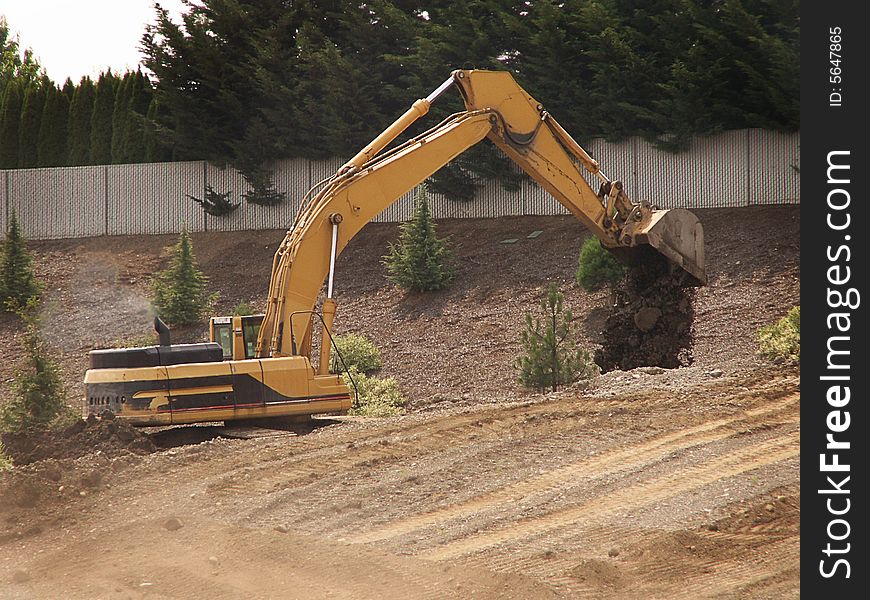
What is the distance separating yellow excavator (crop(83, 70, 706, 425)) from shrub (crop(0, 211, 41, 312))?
14005 millimetres

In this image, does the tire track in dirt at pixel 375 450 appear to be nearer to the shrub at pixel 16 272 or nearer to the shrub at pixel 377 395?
the shrub at pixel 377 395

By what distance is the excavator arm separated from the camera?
41.9 ft

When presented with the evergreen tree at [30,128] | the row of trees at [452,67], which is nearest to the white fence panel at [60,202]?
the evergreen tree at [30,128]

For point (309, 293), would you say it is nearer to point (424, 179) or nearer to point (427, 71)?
point (424, 179)

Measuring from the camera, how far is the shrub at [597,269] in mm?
20625

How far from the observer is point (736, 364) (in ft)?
50.7

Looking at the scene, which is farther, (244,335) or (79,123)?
(79,123)

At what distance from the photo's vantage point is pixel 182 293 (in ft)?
80.2

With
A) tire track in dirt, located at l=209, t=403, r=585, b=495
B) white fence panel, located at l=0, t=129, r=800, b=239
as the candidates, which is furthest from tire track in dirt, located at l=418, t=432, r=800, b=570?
white fence panel, located at l=0, t=129, r=800, b=239

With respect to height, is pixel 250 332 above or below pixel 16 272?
below

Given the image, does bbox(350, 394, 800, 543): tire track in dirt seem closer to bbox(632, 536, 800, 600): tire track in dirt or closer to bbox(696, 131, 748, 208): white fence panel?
bbox(632, 536, 800, 600): tire track in dirt

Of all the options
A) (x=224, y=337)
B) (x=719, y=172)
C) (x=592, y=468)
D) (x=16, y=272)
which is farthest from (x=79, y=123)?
(x=592, y=468)

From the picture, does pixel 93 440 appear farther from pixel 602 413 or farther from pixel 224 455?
pixel 602 413

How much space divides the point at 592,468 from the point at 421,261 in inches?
546
